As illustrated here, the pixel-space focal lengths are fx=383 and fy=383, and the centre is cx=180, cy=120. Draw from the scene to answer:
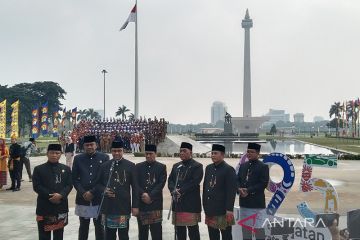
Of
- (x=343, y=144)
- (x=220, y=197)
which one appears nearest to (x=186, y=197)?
(x=220, y=197)

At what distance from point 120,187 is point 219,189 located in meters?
1.50

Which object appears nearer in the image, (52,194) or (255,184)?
(52,194)

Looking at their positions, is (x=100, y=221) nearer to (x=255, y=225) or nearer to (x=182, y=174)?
(x=182, y=174)

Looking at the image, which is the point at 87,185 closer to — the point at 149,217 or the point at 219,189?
the point at 149,217

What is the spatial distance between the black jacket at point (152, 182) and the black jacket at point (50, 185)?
1.11 metres

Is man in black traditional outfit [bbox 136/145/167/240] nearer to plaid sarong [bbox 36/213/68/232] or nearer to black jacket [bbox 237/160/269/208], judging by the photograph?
plaid sarong [bbox 36/213/68/232]

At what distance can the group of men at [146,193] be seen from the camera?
5.65m

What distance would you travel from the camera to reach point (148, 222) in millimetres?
5875

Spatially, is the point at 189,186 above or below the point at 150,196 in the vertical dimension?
above

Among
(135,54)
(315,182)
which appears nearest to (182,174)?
(315,182)

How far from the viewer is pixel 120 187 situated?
581 centimetres

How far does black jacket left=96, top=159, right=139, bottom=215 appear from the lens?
5746 mm

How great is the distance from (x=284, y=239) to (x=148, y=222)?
202 cm

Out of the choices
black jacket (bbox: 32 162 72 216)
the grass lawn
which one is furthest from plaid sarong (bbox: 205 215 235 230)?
the grass lawn
